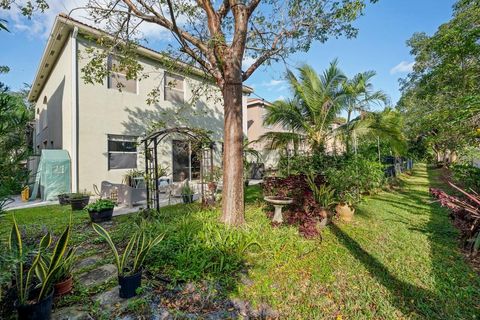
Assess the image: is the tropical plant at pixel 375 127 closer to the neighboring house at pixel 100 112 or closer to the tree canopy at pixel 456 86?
the tree canopy at pixel 456 86

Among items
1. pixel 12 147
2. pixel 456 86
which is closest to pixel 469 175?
pixel 456 86

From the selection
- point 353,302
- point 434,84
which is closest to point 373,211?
point 353,302

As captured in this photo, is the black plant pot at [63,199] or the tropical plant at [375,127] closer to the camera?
the black plant pot at [63,199]

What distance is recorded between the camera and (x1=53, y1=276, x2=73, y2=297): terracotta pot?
110 inches

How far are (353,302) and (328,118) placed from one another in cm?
783

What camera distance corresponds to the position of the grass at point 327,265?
2.90 metres

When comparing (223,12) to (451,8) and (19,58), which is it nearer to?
(19,58)

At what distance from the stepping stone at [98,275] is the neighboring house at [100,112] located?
212 inches

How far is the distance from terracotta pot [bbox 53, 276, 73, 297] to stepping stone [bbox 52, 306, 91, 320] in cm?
24

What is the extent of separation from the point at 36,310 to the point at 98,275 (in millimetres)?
1178

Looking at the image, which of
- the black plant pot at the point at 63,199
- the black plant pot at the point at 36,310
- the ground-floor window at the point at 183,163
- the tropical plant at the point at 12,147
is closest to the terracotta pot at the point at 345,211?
the black plant pot at the point at 36,310

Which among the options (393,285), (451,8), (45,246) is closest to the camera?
(45,246)

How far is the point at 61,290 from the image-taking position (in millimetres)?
2818

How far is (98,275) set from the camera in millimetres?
3414
